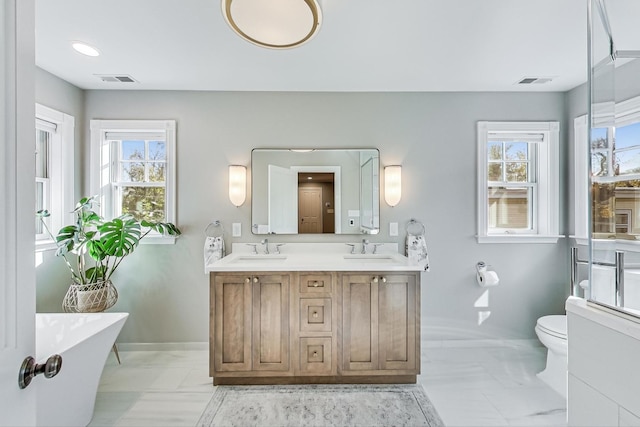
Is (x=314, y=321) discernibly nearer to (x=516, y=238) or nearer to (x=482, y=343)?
(x=482, y=343)

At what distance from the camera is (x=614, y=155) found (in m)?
0.98

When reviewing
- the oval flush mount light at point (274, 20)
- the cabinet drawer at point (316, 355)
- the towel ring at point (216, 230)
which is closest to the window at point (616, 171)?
the oval flush mount light at point (274, 20)

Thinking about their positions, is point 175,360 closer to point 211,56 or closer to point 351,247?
point 351,247

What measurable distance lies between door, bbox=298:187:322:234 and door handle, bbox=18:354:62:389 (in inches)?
86.1

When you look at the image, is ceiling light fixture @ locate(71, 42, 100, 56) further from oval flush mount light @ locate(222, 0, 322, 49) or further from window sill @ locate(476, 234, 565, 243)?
window sill @ locate(476, 234, 565, 243)

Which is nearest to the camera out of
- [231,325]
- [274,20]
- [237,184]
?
[274,20]

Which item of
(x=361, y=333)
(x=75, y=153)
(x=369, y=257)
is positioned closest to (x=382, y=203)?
(x=369, y=257)

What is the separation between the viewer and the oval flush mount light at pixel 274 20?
1480mm

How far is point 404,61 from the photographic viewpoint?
2283 mm

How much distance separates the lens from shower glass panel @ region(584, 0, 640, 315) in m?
0.93

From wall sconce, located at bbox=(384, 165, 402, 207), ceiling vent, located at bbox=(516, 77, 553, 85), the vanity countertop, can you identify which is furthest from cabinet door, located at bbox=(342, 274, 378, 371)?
ceiling vent, located at bbox=(516, 77, 553, 85)

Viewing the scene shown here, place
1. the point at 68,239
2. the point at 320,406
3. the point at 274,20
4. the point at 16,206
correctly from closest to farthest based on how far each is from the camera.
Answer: the point at 16,206 → the point at 274,20 → the point at 320,406 → the point at 68,239

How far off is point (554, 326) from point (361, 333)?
142 centimetres

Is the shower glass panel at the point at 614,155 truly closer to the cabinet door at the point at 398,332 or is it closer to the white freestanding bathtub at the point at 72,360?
the cabinet door at the point at 398,332
